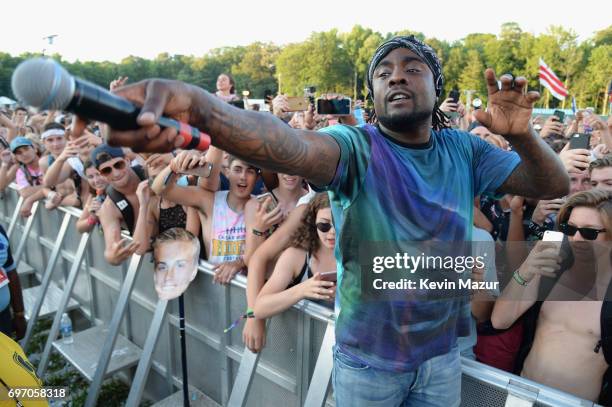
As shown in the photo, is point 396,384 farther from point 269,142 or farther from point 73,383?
point 73,383

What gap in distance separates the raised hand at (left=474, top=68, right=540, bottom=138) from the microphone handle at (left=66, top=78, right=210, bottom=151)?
1.04 meters

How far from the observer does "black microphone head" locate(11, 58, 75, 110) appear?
0.78 metres

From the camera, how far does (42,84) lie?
78 cm

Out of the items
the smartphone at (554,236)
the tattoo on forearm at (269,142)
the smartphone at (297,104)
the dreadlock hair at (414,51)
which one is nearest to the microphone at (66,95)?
the tattoo on forearm at (269,142)

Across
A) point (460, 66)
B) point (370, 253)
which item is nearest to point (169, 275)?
point (370, 253)

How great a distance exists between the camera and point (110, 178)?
3.66m

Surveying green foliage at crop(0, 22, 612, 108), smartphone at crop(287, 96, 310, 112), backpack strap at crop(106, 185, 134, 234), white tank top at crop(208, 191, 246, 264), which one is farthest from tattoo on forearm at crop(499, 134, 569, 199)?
green foliage at crop(0, 22, 612, 108)

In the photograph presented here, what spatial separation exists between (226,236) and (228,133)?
84.7 inches

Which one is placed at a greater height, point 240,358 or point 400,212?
point 400,212

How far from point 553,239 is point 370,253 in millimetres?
1046

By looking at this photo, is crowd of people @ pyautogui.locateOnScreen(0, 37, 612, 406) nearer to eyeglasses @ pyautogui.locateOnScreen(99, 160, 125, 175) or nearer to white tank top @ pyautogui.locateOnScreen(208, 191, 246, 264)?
white tank top @ pyautogui.locateOnScreen(208, 191, 246, 264)

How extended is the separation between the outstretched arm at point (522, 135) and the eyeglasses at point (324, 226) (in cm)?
98

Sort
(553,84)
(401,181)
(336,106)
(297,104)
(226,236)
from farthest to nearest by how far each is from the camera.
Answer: (553,84) < (297,104) < (226,236) < (336,106) < (401,181)

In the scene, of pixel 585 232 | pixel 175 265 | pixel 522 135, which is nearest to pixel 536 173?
pixel 522 135
